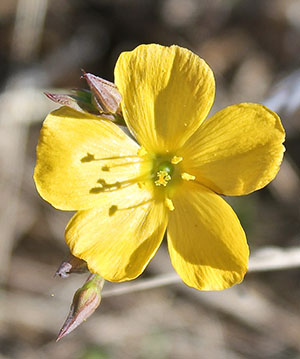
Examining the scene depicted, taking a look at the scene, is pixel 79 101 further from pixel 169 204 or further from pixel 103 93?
pixel 169 204

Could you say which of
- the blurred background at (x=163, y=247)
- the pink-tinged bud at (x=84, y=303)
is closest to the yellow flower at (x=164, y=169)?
the pink-tinged bud at (x=84, y=303)

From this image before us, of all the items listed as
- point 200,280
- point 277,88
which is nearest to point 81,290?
point 200,280

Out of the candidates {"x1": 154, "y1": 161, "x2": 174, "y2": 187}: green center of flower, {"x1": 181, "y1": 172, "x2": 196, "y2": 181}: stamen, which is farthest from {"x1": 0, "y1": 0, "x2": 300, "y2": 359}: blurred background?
{"x1": 181, "y1": 172, "x2": 196, "y2": 181}: stamen

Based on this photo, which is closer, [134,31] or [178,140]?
[178,140]

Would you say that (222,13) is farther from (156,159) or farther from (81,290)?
(81,290)

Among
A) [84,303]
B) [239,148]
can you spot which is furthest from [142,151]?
[84,303]

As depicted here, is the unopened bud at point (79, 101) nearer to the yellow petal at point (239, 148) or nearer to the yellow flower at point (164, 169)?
the yellow flower at point (164, 169)
